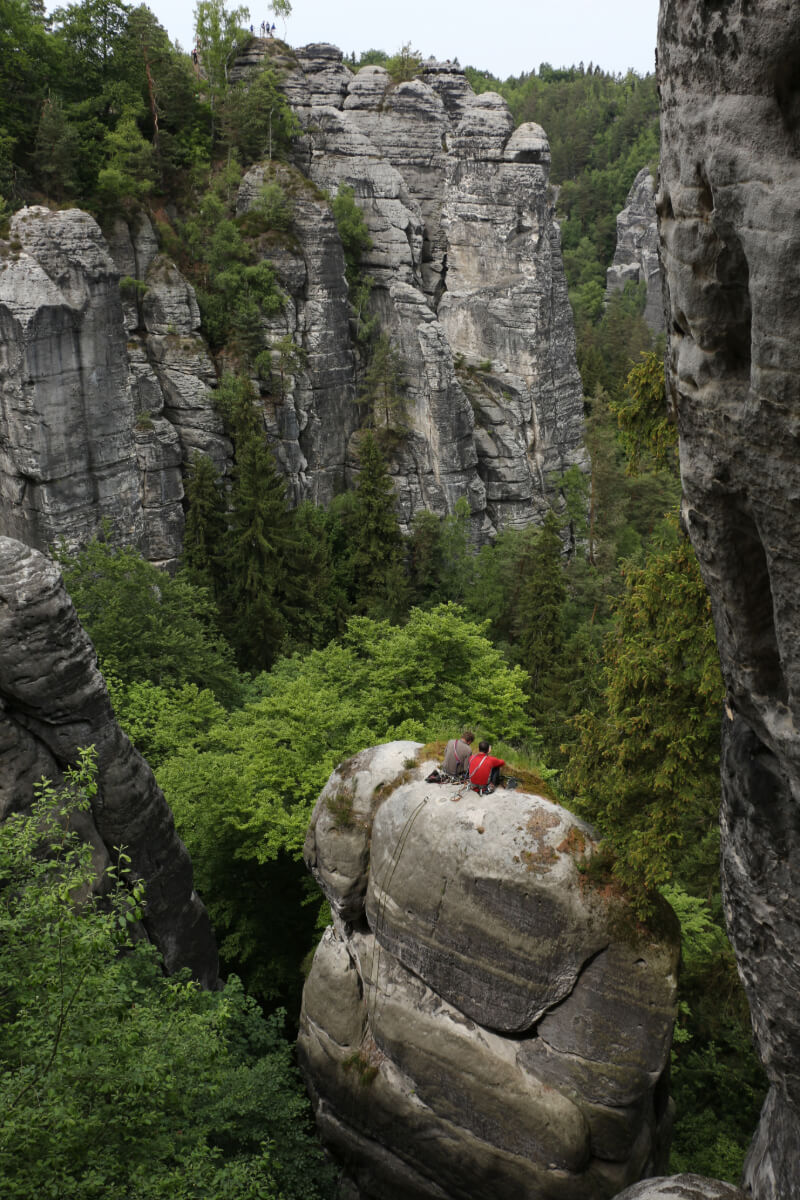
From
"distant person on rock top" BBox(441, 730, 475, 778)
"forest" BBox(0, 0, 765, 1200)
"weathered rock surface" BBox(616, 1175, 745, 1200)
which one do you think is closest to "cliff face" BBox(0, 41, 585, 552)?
"forest" BBox(0, 0, 765, 1200)

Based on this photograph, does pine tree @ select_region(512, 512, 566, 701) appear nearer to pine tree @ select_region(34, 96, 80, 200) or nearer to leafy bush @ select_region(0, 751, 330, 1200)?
pine tree @ select_region(34, 96, 80, 200)

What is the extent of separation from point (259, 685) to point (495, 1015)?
1604 cm

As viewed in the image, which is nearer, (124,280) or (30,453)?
(30,453)

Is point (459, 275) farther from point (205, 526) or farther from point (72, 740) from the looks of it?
point (72, 740)

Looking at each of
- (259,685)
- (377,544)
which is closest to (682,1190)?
(259,685)

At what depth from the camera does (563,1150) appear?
1009 centimetres

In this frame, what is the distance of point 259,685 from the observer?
2562 centimetres

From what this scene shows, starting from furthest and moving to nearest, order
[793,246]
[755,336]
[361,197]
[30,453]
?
[361,197], [30,453], [755,336], [793,246]

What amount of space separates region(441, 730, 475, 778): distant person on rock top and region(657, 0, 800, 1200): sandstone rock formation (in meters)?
4.47

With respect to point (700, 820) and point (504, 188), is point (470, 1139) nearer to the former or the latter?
point (700, 820)

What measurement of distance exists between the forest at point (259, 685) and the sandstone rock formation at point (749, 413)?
342 centimetres

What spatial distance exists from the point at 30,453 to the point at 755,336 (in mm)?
27566

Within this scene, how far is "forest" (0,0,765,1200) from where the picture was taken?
7527mm

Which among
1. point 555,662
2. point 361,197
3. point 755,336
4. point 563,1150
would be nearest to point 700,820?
point 563,1150
